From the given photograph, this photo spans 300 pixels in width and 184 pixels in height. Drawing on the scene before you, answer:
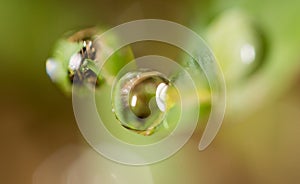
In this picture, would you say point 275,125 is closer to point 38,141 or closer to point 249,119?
point 249,119

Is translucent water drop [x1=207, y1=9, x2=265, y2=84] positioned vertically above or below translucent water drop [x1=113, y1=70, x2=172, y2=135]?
above

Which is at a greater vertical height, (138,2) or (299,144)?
(138,2)

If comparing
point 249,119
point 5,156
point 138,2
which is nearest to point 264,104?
point 249,119

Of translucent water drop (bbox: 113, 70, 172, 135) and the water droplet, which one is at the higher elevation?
the water droplet
